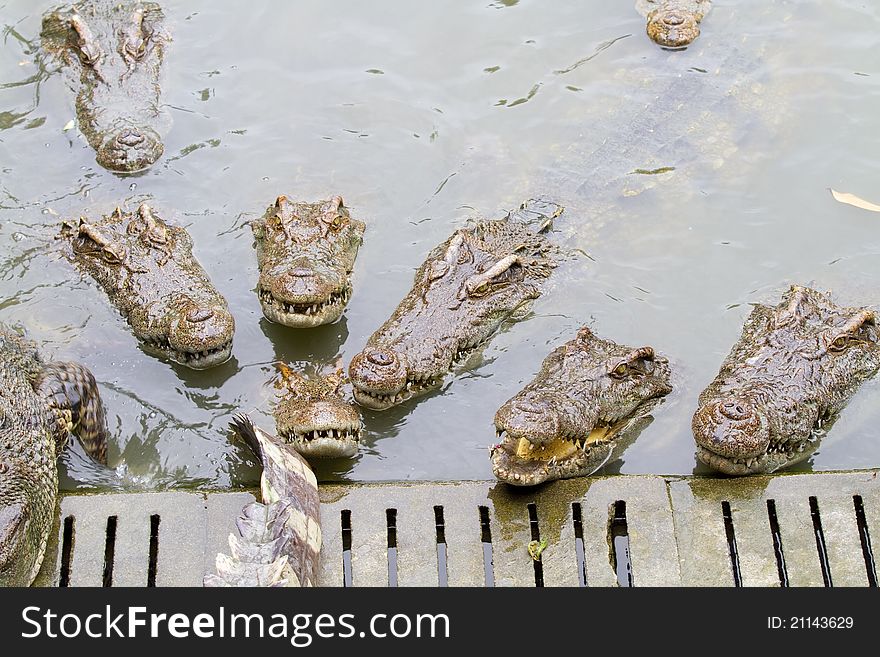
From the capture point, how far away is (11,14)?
10984 millimetres

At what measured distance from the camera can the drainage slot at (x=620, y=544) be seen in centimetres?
600

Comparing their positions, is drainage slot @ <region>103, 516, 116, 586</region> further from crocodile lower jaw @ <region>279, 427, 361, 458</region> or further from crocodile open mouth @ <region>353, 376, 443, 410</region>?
crocodile open mouth @ <region>353, 376, 443, 410</region>

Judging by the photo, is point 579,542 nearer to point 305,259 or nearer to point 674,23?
point 305,259

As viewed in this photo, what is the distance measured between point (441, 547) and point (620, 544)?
1061 mm

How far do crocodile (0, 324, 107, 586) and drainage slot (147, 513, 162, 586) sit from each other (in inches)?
23.5

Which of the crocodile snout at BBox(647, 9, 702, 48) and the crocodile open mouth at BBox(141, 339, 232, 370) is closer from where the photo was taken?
the crocodile open mouth at BBox(141, 339, 232, 370)

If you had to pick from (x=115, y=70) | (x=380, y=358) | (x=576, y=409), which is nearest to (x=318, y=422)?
(x=380, y=358)

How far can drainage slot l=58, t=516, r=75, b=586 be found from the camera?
19.4 ft

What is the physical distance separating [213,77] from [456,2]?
2702 mm

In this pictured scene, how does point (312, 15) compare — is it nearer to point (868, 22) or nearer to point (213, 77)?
point (213, 77)

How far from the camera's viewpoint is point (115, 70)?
10.1 m

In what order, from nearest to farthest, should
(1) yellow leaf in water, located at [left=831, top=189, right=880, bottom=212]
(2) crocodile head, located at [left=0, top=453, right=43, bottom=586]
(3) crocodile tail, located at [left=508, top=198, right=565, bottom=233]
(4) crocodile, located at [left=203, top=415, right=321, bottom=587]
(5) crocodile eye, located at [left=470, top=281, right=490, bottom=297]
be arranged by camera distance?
1. (4) crocodile, located at [left=203, top=415, right=321, bottom=587]
2. (2) crocodile head, located at [left=0, top=453, right=43, bottom=586]
3. (5) crocodile eye, located at [left=470, top=281, right=490, bottom=297]
4. (3) crocodile tail, located at [left=508, top=198, right=565, bottom=233]
5. (1) yellow leaf in water, located at [left=831, top=189, right=880, bottom=212]

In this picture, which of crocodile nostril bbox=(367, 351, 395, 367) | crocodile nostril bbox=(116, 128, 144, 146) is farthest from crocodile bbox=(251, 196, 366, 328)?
crocodile nostril bbox=(116, 128, 144, 146)

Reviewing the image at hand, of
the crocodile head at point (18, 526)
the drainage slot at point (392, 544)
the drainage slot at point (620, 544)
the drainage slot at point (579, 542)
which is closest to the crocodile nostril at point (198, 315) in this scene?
the crocodile head at point (18, 526)
